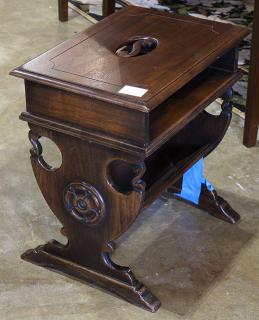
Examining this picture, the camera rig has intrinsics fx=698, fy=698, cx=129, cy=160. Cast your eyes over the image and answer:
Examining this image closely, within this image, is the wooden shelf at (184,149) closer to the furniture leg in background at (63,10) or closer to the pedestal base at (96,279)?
the pedestal base at (96,279)

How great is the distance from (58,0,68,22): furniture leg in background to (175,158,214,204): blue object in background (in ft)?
5.67

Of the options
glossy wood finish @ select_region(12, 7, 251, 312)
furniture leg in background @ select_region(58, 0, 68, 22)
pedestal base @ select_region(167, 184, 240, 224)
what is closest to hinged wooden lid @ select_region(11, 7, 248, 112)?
glossy wood finish @ select_region(12, 7, 251, 312)

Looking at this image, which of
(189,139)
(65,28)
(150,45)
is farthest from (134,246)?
(65,28)

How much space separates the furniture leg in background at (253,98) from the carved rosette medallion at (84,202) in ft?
3.17

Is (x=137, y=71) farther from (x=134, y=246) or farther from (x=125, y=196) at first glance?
(x=134, y=246)

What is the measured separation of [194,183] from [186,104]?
0.43 m

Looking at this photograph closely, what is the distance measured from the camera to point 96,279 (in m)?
1.96

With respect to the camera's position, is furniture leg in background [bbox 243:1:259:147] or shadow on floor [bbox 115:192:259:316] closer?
shadow on floor [bbox 115:192:259:316]

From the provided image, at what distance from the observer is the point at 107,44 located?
1.89m

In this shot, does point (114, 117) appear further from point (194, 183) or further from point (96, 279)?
point (194, 183)

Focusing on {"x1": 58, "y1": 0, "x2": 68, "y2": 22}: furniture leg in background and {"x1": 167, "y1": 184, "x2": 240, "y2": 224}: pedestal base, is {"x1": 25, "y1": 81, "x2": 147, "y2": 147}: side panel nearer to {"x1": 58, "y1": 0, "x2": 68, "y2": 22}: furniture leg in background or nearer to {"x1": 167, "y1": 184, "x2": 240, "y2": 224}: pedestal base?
{"x1": 167, "y1": 184, "x2": 240, "y2": 224}: pedestal base

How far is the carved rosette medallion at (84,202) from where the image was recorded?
71.4 inches

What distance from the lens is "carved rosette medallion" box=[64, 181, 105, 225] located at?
1.81 metres

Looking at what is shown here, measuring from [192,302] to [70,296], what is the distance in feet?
1.11
